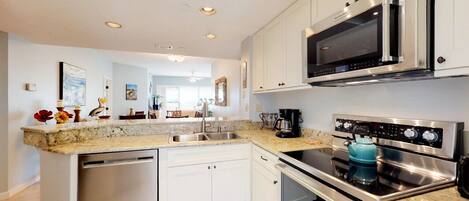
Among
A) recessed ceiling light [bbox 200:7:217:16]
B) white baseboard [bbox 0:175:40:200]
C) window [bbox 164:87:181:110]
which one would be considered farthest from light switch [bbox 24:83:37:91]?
window [bbox 164:87:181:110]

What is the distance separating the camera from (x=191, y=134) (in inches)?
96.7

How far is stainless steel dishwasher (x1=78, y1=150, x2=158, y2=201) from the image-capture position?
5.53ft

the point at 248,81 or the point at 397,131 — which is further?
the point at 248,81

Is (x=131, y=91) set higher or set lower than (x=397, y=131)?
higher

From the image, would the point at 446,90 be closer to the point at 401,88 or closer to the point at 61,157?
the point at 401,88

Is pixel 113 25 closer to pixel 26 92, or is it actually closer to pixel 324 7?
pixel 26 92

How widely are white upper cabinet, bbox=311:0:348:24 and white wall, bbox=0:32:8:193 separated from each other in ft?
11.9

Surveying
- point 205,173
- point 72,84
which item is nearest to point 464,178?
point 205,173

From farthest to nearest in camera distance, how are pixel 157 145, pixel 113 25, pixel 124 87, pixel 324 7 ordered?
pixel 124 87, pixel 113 25, pixel 157 145, pixel 324 7

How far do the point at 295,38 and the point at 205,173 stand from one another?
1.46 m

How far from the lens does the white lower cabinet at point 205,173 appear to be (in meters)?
1.89

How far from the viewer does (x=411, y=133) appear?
1.18 metres

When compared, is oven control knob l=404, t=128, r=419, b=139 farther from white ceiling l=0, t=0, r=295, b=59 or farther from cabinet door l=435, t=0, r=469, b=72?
white ceiling l=0, t=0, r=295, b=59

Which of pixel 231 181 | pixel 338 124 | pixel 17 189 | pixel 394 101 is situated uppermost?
pixel 394 101
